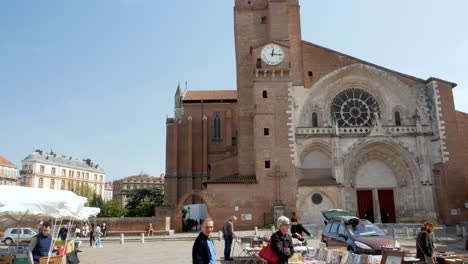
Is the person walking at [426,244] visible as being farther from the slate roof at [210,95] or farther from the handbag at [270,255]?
the slate roof at [210,95]

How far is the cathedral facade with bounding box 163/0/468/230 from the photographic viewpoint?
93.0 ft

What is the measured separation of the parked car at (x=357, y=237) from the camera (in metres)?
11.3

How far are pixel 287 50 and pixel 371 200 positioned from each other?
13734 millimetres

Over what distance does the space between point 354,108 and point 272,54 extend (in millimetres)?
8135

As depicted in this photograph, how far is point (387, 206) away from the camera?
30.0m

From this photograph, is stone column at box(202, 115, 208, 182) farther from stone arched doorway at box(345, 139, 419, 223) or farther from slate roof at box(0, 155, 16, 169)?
slate roof at box(0, 155, 16, 169)

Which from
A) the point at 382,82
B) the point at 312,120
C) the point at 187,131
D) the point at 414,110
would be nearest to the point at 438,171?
the point at 414,110

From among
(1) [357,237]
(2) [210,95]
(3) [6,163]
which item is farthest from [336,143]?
(3) [6,163]

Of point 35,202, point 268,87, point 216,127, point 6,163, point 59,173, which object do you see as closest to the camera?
point 35,202

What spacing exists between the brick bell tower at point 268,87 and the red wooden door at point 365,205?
19.0 ft

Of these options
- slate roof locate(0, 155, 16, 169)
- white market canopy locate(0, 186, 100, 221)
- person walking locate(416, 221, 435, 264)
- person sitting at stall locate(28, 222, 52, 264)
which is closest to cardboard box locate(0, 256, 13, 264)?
white market canopy locate(0, 186, 100, 221)

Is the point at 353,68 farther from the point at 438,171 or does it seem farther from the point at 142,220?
the point at 142,220

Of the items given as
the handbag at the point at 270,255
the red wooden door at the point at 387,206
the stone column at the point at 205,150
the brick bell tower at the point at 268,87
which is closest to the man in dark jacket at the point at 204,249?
the handbag at the point at 270,255

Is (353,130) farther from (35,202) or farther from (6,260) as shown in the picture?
(6,260)
